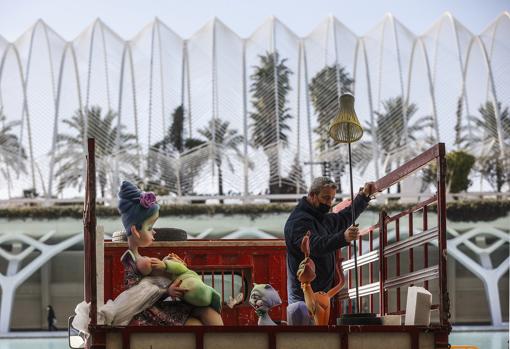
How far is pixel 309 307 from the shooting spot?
250 inches

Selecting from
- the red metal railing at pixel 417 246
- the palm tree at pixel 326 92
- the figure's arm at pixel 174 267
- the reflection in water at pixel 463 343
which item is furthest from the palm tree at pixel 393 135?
the figure's arm at pixel 174 267

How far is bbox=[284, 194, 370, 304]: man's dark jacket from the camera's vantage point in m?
6.55

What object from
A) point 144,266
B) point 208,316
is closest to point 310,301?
point 208,316

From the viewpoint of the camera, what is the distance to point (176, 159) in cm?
5738

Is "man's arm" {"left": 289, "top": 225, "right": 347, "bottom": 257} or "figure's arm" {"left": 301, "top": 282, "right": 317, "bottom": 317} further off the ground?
"man's arm" {"left": 289, "top": 225, "right": 347, "bottom": 257}

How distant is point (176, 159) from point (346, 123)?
51.1 m

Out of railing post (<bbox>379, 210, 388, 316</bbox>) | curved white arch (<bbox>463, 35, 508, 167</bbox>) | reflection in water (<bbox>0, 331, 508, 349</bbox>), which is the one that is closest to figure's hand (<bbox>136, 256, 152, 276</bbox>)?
railing post (<bbox>379, 210, 388, 316</bbox>)

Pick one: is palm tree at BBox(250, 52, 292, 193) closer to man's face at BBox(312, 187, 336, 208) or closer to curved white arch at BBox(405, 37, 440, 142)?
curved white arch at BBox(405, 37, 440, 142)

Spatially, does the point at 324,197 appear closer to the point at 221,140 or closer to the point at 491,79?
the point at 221,140

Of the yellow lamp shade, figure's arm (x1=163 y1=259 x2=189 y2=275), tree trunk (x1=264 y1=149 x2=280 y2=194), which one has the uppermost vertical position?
tree trunk (x1=264 y1=149 x2=280 y2=194)

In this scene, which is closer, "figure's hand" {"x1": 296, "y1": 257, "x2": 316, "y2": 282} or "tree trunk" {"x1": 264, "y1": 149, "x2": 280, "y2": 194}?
"figure's hand" {"x1": 296, "y1": 257, "x2": 316, "y2": 282}

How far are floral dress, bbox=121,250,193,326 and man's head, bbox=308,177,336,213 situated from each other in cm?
142

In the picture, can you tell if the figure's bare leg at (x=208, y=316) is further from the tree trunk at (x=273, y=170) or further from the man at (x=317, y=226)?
the tree trunk at (x=273, y=170)

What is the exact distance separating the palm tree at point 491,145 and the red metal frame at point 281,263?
1889 inches
